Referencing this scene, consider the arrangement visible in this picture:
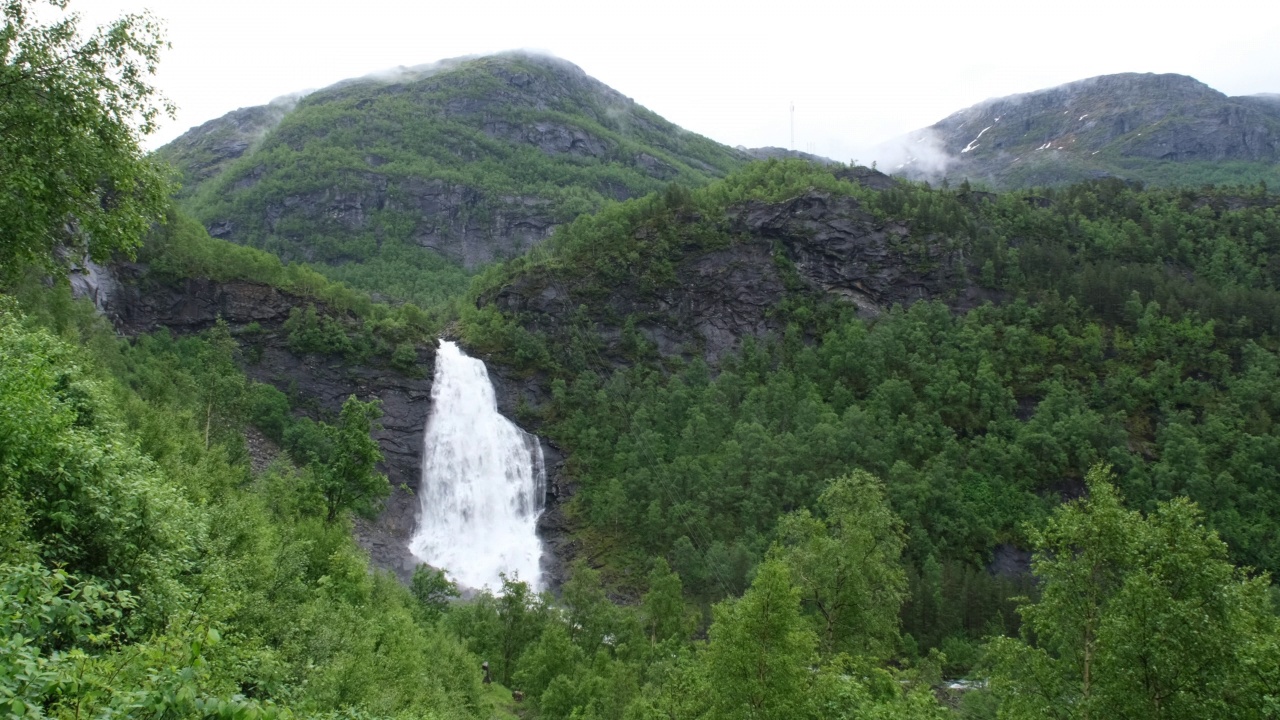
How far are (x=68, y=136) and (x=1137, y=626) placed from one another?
20302 mm

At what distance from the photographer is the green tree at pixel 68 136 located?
1091cm

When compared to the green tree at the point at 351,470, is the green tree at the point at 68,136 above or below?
above

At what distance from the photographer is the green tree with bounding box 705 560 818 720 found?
17.1 metres

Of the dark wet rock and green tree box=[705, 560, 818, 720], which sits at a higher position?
green tree box=[705, 560, 818, 720]

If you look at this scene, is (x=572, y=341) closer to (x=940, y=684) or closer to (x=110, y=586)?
(x=940, y=684)

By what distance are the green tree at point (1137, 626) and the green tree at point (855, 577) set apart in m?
8.34

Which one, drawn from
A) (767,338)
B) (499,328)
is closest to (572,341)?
(499,328)

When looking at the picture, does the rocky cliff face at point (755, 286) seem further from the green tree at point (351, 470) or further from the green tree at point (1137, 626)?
the green tree at point (1137, 626)

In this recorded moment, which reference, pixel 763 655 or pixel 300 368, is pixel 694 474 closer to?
pixel 300 368

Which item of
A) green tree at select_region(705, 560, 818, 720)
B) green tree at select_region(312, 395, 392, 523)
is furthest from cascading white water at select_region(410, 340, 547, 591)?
green tree at select_region(705, 560, 818, 720)

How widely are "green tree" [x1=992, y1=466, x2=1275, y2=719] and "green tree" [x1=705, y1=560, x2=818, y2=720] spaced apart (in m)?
4.59

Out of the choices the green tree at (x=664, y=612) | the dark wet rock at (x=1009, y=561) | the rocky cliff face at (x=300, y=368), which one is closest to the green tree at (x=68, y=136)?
the green tree at (x=664, y=612)

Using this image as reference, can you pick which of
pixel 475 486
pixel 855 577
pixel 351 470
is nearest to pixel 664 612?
pixel 855 577

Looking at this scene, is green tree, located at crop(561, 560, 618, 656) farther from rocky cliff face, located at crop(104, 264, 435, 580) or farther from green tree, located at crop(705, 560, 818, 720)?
rocky cliff face, located at crop(104, 264, 435, 580)
